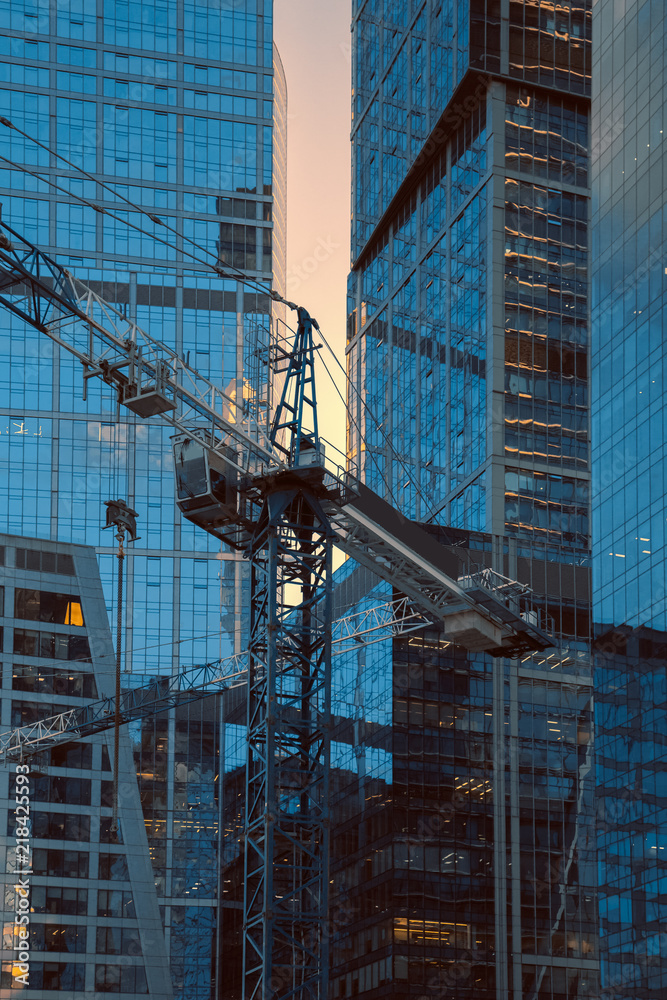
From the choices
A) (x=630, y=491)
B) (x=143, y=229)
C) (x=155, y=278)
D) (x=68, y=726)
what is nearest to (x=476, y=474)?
(x=630, y=491)

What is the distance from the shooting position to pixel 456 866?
4574 inches

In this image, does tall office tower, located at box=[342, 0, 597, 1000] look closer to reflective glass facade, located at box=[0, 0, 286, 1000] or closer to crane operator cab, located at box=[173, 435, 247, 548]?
reflective glass facade, located at box=[0, 0, 286, 1000]

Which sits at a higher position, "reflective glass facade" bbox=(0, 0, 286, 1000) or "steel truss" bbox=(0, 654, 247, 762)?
"reflective glass facade" bbox=(0, 0, 286, 1000)

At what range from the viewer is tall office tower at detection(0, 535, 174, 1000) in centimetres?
12281

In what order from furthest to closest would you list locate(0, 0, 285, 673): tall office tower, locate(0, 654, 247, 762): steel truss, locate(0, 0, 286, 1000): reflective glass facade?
1. locate(0, 0, 285, 673): tall office tower
2. locate(0, 0, 286, 1000): reflective glass facade
3. locate(0, 654, 247, 762): steel truss

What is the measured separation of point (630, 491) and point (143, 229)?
71.7 metres

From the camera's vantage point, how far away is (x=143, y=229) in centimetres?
15975

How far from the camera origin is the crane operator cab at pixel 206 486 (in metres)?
69.6

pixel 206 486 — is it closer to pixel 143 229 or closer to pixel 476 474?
pixel 476 474

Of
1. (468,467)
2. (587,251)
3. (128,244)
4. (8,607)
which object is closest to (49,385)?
→ (128,244)

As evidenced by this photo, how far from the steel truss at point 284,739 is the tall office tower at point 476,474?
1584 inches

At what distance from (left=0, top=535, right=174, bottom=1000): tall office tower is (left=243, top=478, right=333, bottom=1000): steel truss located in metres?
59.0

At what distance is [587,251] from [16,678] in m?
65.2

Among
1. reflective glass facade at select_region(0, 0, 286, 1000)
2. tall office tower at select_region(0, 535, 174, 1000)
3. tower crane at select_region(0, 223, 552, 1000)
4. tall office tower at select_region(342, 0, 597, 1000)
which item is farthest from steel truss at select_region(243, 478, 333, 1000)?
reflective glass facade at select_region(0, 0, 286, 1000)
